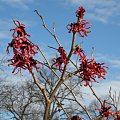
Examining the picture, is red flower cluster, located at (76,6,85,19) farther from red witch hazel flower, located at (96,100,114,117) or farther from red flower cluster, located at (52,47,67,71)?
red witch hazel flower, located at (96,100,114,117)

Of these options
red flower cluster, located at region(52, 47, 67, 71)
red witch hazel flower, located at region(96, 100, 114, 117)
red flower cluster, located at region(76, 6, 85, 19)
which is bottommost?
red witch hazel flower, located at region(96, 100, 114, 117)

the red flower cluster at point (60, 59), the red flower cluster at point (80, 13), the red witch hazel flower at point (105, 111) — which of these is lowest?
the red witch hazel flower at point (105, 111)

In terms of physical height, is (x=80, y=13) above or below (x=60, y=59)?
above

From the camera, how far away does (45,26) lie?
2939mm

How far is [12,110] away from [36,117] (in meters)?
2.49

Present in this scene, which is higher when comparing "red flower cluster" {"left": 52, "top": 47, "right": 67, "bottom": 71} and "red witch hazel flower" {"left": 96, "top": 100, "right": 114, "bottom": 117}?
"red flower cluster" {"left": 52, "top": 47, "right": 67, "bottom": 71}

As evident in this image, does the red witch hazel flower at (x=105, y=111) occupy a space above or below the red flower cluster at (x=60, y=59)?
below

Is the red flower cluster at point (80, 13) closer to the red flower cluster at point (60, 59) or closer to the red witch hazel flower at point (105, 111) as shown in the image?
the red flower cluster at point (60, 59)

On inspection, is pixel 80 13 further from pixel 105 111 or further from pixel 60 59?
pixel 105 111

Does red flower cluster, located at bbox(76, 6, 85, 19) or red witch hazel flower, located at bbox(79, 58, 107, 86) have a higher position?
red flower cluster, located at bbox(76, 6, 85, 19)

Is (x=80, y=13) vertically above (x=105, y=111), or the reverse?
(x=80, y=13)

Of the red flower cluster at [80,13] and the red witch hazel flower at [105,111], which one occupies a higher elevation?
the red flower cluster at [80,13]

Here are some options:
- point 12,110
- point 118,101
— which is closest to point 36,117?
point 12,110

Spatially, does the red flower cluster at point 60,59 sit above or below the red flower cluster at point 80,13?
below
